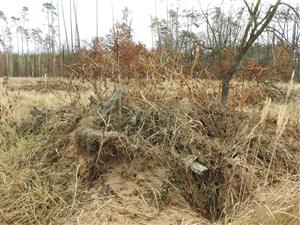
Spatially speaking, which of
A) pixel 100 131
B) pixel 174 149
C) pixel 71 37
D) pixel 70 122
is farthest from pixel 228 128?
pixel 71 37

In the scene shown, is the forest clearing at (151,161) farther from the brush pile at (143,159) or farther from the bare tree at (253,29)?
the bare tree at (253,29)

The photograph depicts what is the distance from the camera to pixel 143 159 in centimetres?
396

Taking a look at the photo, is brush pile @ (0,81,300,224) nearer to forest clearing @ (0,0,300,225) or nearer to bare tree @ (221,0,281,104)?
forest clearing @ (0,0,300,225)

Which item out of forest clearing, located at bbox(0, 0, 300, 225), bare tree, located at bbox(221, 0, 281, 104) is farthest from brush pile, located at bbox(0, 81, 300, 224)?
bare tree, located at bbox(221, 0, 281, 104)

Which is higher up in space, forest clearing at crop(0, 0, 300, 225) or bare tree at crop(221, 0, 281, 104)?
bare tree at crop(221, 0, 281, 104)

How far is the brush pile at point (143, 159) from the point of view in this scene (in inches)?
141

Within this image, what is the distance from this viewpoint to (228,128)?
15.4 ft

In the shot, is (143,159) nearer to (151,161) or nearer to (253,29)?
(151,161)

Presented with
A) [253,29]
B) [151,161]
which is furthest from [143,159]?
[253,29]

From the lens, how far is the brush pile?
358 cm

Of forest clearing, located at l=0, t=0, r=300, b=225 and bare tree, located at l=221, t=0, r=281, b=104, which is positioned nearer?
forest clearing, located at l=0, t=0, r=300, b=225

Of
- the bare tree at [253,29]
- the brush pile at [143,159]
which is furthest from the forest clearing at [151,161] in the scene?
the bare tree at [253,29]

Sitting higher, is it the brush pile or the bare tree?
the bare tree

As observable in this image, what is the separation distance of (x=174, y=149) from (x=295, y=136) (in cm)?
207
